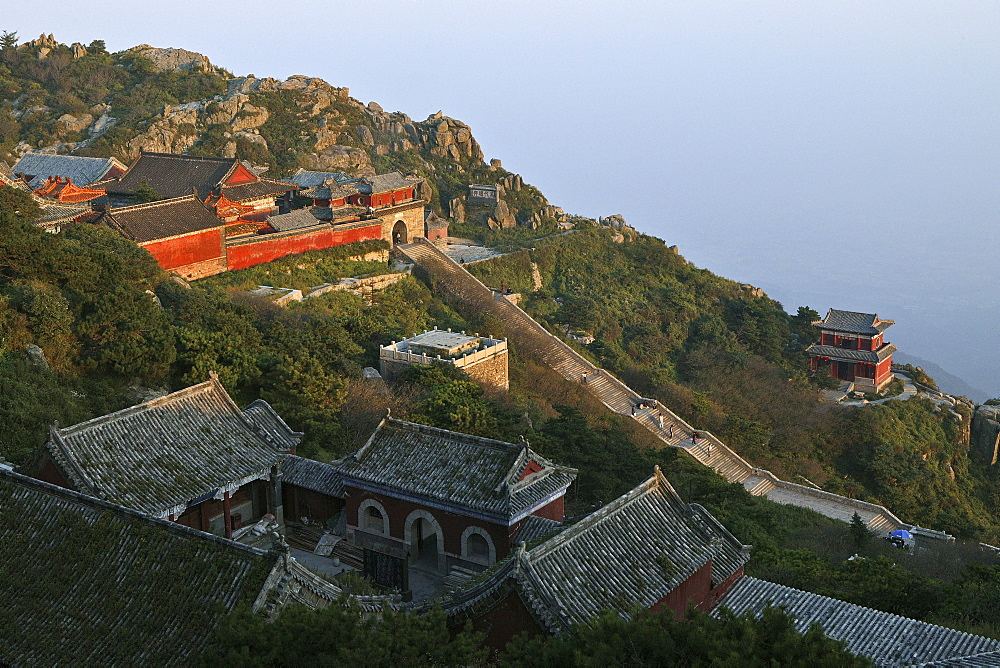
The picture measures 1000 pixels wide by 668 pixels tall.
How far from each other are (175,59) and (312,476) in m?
53.4

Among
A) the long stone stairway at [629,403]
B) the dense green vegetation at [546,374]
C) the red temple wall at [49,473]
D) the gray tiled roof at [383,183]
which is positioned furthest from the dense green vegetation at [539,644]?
the gray tiled roof at [383,183]

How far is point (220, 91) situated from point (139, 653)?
170 ft

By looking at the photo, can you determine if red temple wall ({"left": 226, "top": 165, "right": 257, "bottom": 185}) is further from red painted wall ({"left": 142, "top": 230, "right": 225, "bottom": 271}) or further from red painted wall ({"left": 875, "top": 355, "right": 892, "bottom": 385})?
red painted wall ({"left": 875, "top": 355, "right": 892, "bottom": 385})

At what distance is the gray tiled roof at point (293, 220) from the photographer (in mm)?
35094

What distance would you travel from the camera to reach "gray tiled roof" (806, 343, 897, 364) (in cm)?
4012

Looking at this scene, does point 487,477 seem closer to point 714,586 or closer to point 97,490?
point 714,586

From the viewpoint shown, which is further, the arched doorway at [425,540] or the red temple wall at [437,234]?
the red temple wall at [437,234]

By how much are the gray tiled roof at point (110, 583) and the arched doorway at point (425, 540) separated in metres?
4.86

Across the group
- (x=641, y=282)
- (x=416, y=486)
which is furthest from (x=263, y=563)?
(x=641, y=282)

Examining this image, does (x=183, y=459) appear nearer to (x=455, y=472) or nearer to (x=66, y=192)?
(x=455, y=472)

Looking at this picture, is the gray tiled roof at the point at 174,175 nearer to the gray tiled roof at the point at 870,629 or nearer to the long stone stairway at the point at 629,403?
the long stone stairway at the point at 629,403

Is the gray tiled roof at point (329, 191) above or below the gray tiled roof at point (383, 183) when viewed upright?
below

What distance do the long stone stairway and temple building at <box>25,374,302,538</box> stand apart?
1630 cm

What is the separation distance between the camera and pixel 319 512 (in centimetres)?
1703
